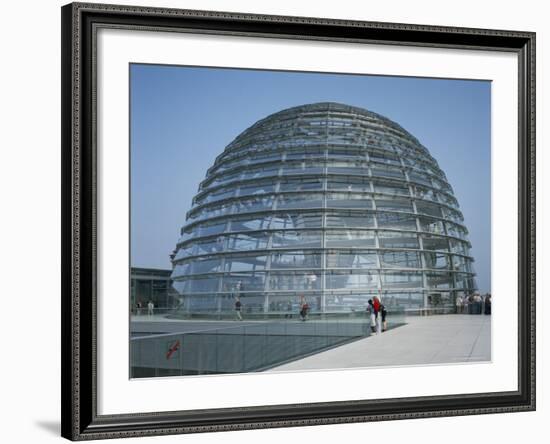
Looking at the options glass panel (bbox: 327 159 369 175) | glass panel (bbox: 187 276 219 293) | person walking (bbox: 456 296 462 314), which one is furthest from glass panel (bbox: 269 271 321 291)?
person walking (bbox: 456 296 462 314)

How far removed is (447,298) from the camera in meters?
14.3

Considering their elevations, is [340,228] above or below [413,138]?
below

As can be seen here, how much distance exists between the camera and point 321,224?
18.1 metres

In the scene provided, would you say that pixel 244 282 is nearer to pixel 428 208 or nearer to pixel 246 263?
pixel 246 263

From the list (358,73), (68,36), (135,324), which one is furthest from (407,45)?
(135,324)

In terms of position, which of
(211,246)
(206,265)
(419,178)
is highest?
(419,178)

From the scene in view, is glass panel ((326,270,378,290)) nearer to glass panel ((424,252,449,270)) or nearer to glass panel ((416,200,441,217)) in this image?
glass panel ((424,252,449,270))

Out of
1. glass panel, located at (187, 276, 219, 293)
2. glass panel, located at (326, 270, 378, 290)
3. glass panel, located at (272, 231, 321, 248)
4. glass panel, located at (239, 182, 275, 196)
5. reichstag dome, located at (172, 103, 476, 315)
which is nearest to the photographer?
reichstag dome, located at (172, 103, 476, 315)

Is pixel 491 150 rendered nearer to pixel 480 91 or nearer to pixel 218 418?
pixel 480 91

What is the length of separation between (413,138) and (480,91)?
7.96ft

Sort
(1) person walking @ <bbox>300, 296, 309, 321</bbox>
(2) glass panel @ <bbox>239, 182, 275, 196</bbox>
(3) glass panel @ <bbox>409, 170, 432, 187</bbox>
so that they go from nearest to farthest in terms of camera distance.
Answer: (3) glass panel @ <bbox>409, 170, 432, 187</bbox>
(1) person walking @ <bbox>300, 296, 309, 321</bbox>
(2) glass panel @ <bbox>239, 182, 275, 196</bbox>

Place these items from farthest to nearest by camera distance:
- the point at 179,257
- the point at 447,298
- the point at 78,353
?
the point at 447,298 → the point at 179,257 → the point at 78,353

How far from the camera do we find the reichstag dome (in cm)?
1447

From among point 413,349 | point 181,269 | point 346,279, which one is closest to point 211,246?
point 346,279
